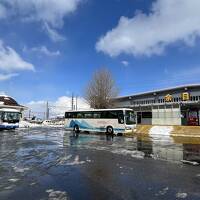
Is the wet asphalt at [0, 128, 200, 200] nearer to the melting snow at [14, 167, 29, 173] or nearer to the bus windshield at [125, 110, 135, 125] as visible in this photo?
the melting snow at [14, 167, 29, 173]

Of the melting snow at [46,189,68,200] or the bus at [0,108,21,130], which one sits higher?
the bus at [0,108,21,130]

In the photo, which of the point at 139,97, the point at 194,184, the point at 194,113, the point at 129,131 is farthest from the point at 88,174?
the point at 139,97

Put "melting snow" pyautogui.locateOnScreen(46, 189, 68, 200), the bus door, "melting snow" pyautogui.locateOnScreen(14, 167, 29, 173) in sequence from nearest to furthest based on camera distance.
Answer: "melting snow" pyautogui.locateOnScreen(46, 189, 68, 200) < "melting snow" pyautogui.locateOnScreen(14, 167, 29, 173) < the bus door

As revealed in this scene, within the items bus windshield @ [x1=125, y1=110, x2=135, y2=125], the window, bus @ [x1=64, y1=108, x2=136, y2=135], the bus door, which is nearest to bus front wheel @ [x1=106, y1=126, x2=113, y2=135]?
bus @ [x1=64, y1=108, x2=136, y2=135]

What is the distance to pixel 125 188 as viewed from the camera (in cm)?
729

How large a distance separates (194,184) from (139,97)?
151 feet

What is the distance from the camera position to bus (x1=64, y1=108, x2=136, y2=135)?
31.0 meters

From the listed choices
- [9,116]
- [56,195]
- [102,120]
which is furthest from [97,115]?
[56,195]

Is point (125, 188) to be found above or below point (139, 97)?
below

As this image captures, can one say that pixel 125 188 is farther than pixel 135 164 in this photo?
No

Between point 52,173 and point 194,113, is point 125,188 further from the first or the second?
point 194,113

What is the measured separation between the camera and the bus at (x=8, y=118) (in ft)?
125

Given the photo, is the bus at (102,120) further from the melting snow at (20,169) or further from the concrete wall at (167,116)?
the melting snow at (20,169)

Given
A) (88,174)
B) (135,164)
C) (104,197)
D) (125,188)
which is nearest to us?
(104,197)
